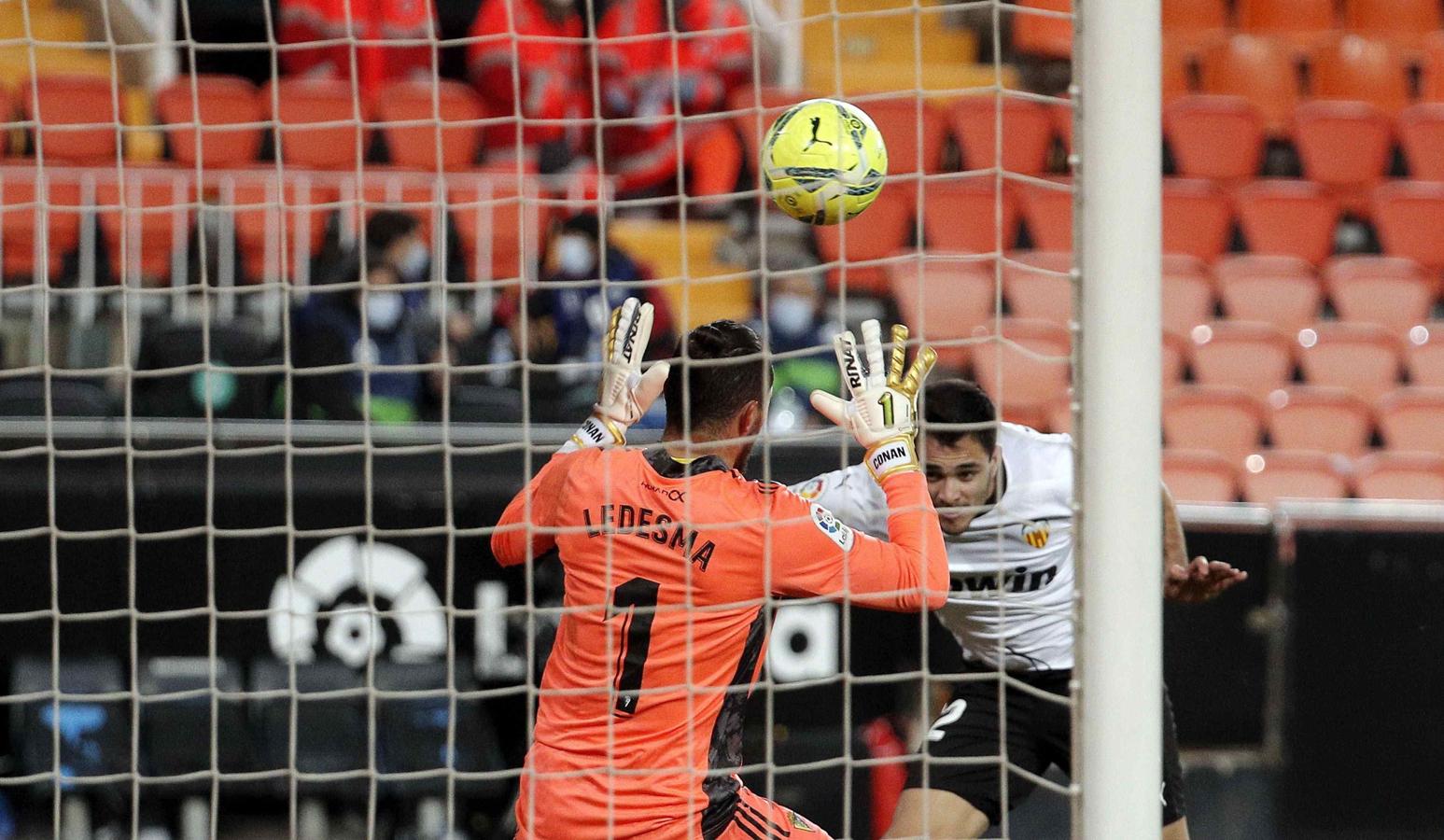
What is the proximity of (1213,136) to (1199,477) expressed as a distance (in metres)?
2.80

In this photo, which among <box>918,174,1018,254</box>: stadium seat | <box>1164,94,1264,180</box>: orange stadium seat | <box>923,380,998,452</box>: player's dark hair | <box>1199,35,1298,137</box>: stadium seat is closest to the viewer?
<box>923,380,998,452</box>: player's dark hair

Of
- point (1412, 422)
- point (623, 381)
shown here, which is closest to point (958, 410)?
point (623, 381)

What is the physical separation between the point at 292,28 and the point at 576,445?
17.9ft

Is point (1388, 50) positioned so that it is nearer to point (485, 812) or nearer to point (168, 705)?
point (485, 812)

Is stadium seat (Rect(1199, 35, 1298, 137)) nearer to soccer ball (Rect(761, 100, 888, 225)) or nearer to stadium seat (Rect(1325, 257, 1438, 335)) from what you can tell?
stadium seat (Rect(1325, 257, 1438, 335))

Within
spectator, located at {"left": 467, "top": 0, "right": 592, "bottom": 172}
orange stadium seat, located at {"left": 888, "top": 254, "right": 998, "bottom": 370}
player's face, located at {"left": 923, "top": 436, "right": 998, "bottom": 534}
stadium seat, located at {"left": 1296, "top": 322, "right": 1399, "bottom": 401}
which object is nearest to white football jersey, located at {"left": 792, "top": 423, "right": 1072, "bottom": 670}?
player's face, located at {"left": 923, "top": 436, "right": 998, "bottom": 534}

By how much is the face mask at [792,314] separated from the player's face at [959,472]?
9.55 feet

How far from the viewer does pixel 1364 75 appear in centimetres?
937

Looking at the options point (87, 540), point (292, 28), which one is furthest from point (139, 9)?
point (87, 540)

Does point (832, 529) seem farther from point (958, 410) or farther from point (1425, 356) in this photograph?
point (1425, 356)

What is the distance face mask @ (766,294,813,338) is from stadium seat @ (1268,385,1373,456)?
2.08m

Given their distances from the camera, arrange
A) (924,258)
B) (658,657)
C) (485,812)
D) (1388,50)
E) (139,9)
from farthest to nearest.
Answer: (1388,50)
(139,9)
(485,812)
(658,657)
(924,258)

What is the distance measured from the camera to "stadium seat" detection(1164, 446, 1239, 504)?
6.64 meters

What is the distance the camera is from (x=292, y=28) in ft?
27.5
